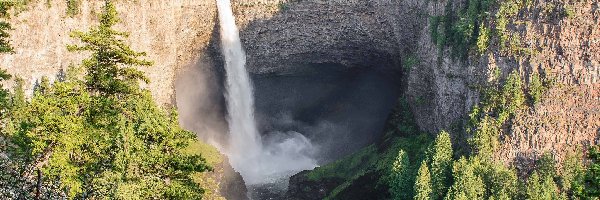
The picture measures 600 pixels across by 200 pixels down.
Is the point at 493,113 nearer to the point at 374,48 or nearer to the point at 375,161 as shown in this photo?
the point at 375,161

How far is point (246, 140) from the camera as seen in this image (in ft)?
235

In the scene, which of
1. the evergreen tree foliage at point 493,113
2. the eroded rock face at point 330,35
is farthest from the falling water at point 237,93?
the evergreen tree foliage at point 493,113

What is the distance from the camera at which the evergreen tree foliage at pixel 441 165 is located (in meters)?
49.0

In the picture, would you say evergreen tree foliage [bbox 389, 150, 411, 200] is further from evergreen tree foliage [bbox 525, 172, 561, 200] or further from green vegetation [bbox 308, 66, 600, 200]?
evergreen tree foliage [bbox 525, 172, 561, 200]

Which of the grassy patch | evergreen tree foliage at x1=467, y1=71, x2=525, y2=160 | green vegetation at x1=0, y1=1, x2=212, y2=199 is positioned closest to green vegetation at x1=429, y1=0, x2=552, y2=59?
evergreen tree foliage at x1=467, y1=71, x2=525, y2=160

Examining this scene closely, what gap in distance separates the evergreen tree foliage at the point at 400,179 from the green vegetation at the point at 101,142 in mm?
25254

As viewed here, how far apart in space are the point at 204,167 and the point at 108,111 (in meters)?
4.08

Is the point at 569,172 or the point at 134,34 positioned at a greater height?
the point at 134,34

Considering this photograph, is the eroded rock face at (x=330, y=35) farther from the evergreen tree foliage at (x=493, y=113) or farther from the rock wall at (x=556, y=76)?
the rock wall at (x=556, y=76)

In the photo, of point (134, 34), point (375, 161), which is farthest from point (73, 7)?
point (375, 161)

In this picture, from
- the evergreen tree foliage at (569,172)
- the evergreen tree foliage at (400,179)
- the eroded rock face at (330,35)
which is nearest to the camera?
the evergreen tree foliage at (569,172)

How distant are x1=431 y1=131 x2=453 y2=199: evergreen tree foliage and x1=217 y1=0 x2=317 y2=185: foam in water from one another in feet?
62.2

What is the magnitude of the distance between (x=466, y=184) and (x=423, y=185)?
9.39 feet

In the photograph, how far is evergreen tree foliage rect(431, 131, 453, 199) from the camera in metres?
49.0
